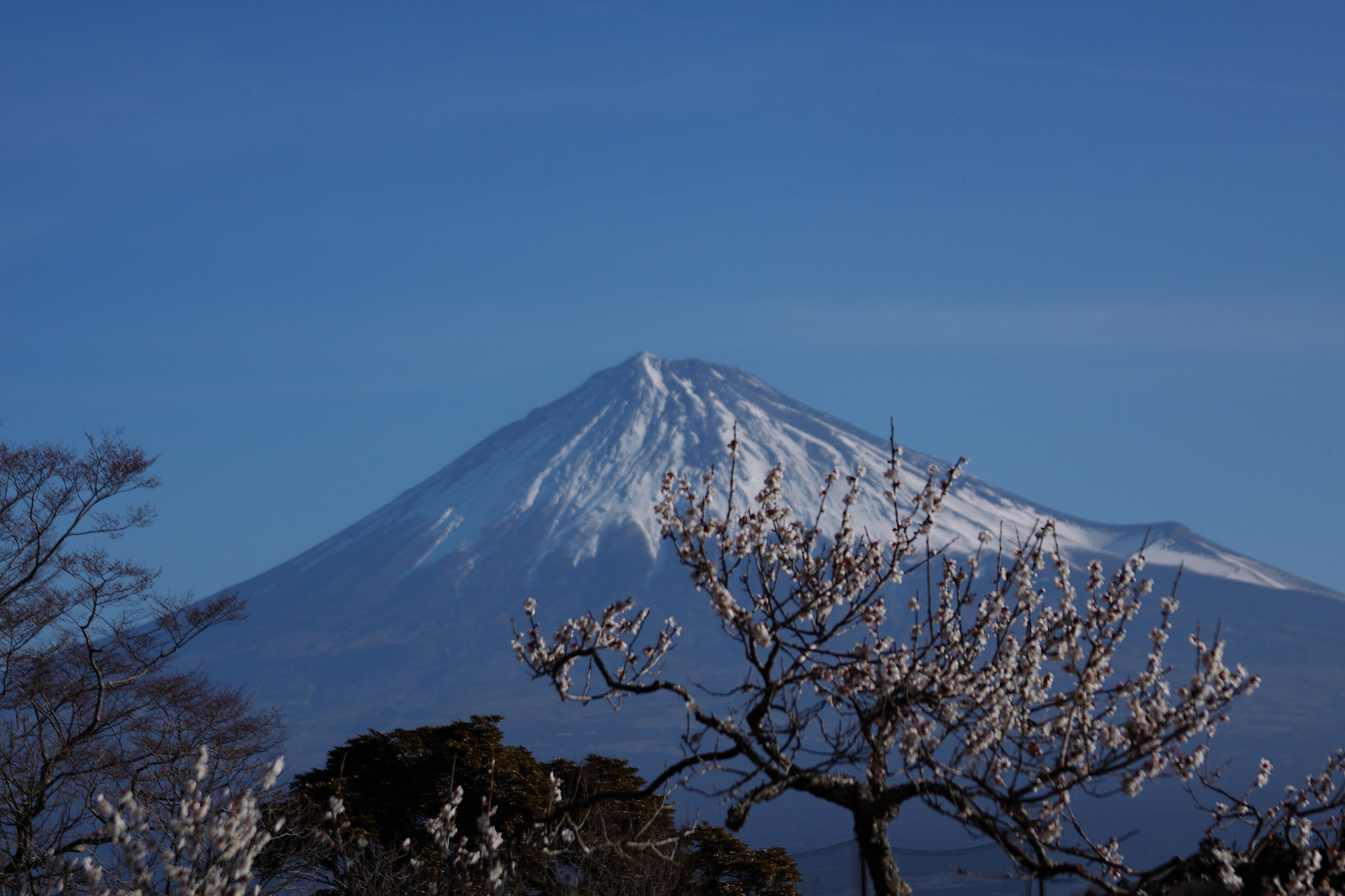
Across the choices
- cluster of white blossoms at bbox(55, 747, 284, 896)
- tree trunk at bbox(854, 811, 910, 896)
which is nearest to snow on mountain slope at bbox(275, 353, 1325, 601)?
cluster of white blossoms at bbox(55, 747, 284, 896)

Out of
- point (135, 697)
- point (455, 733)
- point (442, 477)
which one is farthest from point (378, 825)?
point (442, 477)

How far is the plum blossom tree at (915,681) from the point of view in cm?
482

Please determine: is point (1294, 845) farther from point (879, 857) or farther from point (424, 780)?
point (424, 780)

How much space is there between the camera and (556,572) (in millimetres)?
102750

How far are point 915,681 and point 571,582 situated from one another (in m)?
96.9

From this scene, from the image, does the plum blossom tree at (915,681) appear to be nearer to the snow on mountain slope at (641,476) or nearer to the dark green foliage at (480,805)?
the dark green foliage at (480,805)

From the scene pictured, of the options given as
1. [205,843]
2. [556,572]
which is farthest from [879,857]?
[556,572]

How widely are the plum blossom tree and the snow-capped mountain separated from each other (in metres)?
83.9

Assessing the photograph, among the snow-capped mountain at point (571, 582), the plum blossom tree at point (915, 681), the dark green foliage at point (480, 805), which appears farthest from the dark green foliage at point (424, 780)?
the snow-capped mountain at point (571, 582)

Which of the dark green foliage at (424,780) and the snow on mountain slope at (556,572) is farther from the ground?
the snow on mountain slope at (556,572)

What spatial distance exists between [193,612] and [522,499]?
10187 centimetres

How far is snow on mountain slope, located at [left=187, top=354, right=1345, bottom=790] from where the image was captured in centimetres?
9994

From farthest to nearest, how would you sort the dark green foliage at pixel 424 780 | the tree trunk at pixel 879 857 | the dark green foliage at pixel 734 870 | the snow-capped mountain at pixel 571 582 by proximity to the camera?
1. the snow-capped mountain at pixel 571 582
2. the dark green foliage at pixel 424 780
3. the dark green foliage at pixel 734 870
4. the tree trunk at pixel 879 857

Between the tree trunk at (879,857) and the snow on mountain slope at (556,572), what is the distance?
87431 millimetres
